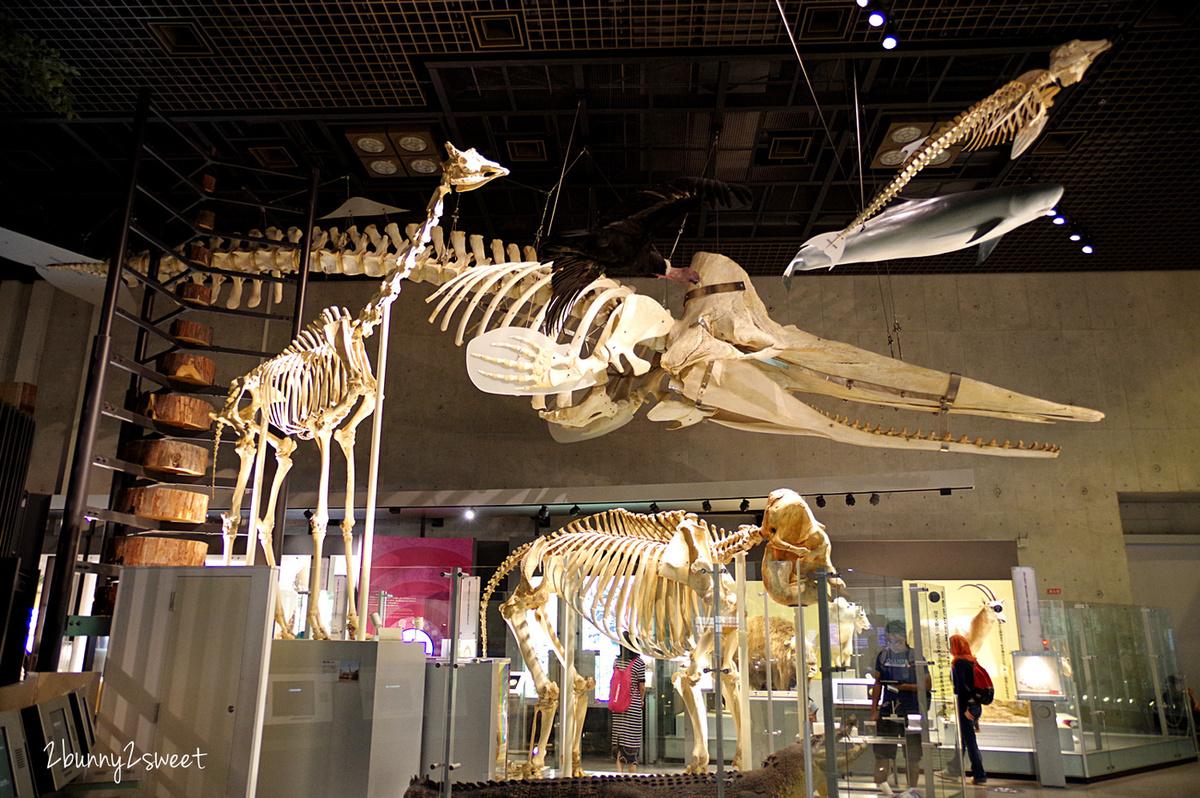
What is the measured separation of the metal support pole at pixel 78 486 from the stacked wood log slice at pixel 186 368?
2.72 feet

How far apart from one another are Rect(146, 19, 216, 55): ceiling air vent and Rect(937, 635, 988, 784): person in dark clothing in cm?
797

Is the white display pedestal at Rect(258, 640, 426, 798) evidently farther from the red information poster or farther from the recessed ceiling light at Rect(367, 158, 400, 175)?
the recessed ceiling light at Rect(367, 158, 400, 175)

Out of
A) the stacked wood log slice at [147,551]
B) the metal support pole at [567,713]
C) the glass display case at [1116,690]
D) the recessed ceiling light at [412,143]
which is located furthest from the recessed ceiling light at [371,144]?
the glass display case at [1116,690]

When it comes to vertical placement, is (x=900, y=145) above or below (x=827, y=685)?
above

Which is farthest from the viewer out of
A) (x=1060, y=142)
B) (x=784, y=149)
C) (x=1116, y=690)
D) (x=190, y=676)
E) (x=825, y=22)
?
(x=1116, y=690)

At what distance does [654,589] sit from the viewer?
16.7ft

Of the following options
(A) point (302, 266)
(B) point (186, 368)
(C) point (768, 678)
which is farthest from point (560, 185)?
(C) point (768, 678)

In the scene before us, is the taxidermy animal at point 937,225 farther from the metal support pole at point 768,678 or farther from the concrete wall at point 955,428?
the concrete wall at point 955,428

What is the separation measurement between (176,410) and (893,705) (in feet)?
18.5

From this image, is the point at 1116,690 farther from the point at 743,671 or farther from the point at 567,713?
the point at 567,713

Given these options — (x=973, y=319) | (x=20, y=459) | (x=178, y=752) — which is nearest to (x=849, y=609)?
(x=178, y=752)

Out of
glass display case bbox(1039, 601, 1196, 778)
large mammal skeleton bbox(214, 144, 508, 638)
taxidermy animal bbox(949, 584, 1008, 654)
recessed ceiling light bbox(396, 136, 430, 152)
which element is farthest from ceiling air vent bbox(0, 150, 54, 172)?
glass display case bbox(1039, 601, 1196, 778)

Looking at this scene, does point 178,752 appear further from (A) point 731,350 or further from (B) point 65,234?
(B) point 65,234

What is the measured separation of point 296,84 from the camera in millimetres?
6734
